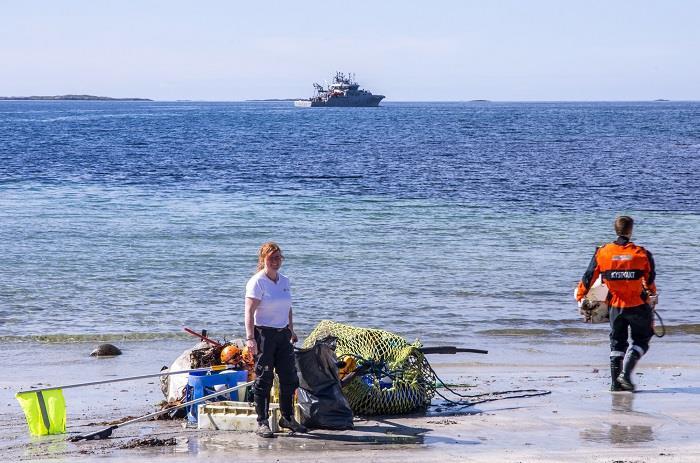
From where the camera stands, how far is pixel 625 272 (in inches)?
357

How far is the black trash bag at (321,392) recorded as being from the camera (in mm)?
8023

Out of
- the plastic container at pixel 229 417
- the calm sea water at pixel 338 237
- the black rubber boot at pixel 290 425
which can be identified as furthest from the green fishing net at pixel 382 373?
the calm sea water at pixel 338 237

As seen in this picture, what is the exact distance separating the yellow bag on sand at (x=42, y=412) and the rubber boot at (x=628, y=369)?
193 inches

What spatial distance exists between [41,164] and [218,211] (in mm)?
21639

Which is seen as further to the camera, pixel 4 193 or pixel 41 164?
pixel 41 164

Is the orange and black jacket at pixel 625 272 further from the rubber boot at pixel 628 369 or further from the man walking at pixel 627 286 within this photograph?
the rubber boot at pixel 628 369

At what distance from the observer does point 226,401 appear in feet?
27.3

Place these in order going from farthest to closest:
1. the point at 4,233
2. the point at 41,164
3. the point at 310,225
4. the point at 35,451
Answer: the point at 41,164 → the point at 310,225 → the point at 4,233 → the point at 35,451


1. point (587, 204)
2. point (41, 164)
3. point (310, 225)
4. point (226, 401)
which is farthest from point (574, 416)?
point (41, 164)

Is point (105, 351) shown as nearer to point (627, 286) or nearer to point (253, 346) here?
point (253, 346)

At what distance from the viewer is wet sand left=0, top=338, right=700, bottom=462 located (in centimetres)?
730

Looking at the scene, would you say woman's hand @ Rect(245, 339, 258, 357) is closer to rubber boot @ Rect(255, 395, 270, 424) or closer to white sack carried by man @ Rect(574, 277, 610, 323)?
rubber boot @ Rect(255, 395, 270, 424)

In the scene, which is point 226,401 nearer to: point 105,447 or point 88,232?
point 105,447

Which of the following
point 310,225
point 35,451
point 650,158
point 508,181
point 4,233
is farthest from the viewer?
point 650,158
